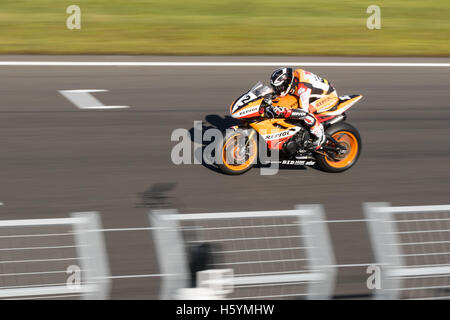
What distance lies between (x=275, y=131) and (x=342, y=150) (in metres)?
1.10

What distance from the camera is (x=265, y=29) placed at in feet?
63.0

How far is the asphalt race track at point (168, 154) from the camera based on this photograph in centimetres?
934

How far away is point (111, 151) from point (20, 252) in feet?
18.6

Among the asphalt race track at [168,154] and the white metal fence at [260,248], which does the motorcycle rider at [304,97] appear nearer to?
the asphalt race track at [168,154]

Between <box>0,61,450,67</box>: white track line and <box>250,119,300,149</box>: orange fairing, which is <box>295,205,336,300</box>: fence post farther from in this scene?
<box>0,61,450,67</box>: white track line

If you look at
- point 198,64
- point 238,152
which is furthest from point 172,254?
point 198,64

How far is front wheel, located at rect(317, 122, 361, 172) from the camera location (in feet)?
35.6

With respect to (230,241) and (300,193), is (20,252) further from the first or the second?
(300,193)

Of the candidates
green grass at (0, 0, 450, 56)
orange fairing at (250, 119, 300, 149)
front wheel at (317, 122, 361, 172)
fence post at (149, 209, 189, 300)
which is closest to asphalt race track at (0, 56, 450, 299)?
front wheel at (317, 122, 361, 172)

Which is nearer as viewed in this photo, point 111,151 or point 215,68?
point 111,151

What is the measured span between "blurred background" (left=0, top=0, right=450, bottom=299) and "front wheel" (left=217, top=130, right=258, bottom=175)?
0.74ft

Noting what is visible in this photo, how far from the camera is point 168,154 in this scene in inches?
459

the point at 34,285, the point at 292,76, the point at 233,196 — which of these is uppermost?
the point at 292,76

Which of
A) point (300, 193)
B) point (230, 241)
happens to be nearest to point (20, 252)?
point (230, 241)
